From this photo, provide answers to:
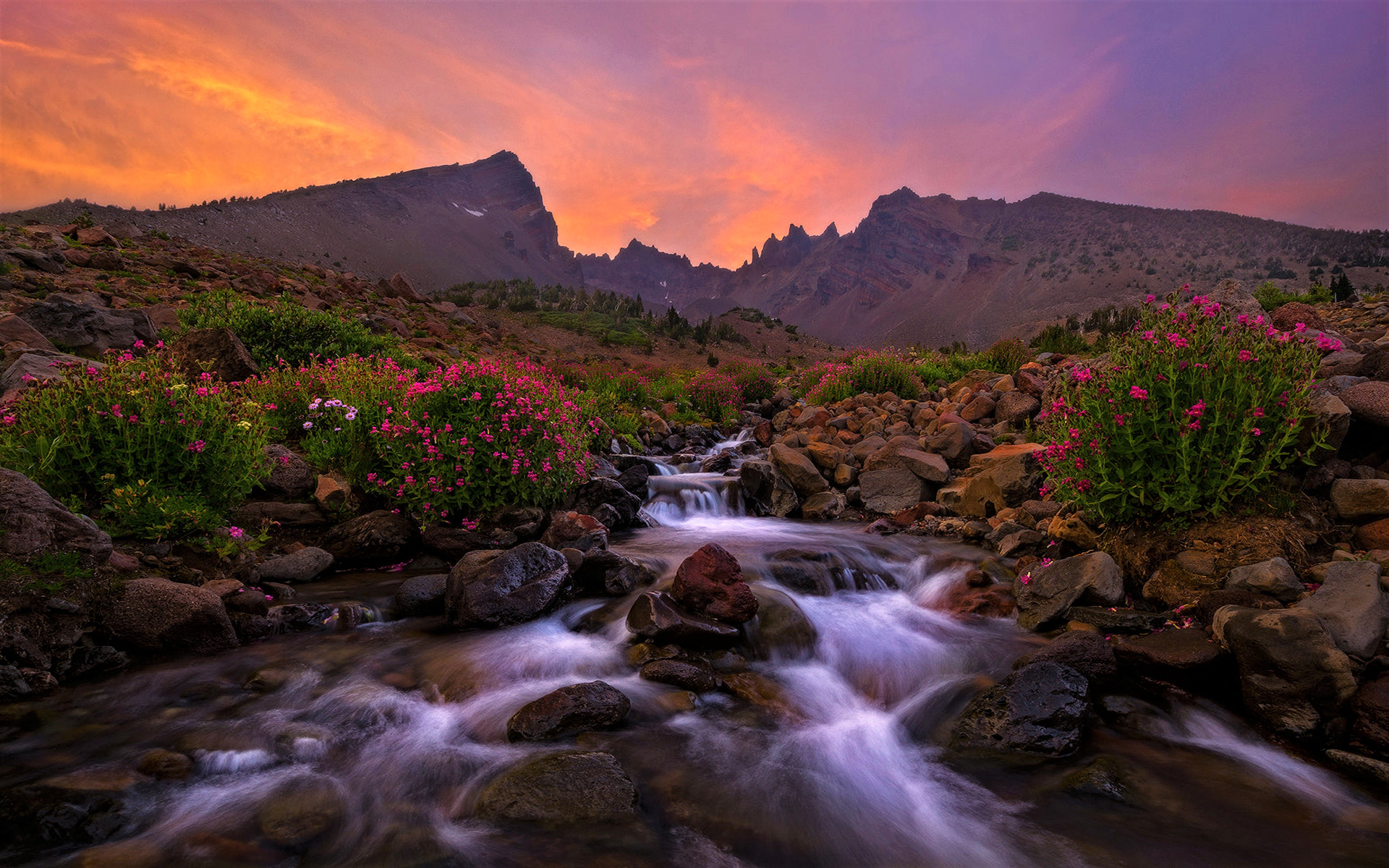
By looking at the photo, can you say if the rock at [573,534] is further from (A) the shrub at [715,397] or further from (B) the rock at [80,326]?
(A) the shrub at [715,397]

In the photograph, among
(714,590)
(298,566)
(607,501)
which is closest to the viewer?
(714,590)

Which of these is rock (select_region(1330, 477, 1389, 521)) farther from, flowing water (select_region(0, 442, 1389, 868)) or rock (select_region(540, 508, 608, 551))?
rock (select_region(540, 508, 608, 551))

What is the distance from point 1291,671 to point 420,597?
282 inches

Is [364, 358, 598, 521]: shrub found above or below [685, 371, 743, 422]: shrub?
below

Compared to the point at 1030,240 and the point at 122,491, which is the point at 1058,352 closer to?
the point at 122,491

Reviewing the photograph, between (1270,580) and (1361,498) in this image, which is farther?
(1361,498)

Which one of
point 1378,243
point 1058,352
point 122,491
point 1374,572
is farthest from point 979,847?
point 1378,243

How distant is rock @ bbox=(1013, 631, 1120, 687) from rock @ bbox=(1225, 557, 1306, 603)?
1.18 m

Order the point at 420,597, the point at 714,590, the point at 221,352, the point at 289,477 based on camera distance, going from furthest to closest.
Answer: the point at 221,352 < the point at 289,477 < the point at 420,597 < the point at 714,590

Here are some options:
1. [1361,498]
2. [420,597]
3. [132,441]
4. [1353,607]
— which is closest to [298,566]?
[420,597]

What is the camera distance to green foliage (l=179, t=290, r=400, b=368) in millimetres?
12383

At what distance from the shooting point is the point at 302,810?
10.8ft

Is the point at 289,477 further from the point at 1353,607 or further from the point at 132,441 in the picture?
the point at 1353,607

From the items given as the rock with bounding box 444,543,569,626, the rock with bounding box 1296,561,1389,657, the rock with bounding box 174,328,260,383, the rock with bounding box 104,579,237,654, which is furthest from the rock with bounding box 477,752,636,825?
the rock with bounding box 174,328,260,383
